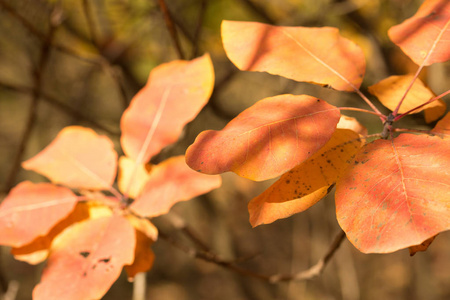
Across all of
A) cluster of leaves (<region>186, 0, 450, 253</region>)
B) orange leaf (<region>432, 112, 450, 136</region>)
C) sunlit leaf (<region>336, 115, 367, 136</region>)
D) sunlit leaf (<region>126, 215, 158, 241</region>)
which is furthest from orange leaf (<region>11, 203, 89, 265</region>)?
orange leaf (<region>432, 112, 450, 136</region>)

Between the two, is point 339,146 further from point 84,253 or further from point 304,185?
point 84,253

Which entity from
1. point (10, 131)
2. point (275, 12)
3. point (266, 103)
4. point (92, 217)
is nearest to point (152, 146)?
point (92, 217)

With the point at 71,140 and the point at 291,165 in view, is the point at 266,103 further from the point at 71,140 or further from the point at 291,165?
the point at 71,140

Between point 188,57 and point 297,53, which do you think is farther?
point 188,57

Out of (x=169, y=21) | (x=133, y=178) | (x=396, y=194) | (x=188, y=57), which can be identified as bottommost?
(x=396, y=194)

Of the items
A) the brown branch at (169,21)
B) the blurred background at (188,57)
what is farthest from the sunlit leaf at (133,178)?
the brown branch at (169,21)

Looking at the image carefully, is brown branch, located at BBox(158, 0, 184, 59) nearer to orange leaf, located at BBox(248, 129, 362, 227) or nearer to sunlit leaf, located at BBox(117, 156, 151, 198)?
sunlit leaf, located at BBox(117, 156, 151, 198)

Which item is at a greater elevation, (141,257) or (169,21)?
(169,21)

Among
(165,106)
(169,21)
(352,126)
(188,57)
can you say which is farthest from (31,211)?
(188,57)
